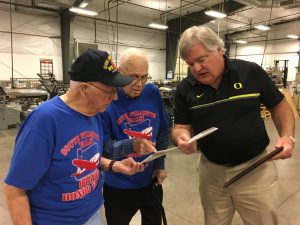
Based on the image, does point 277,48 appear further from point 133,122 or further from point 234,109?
point 133,122

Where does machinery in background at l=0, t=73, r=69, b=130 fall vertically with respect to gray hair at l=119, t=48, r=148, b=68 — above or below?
below

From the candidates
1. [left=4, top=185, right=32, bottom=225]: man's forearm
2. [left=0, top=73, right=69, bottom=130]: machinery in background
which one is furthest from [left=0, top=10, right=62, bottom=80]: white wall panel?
[left=4, top=185, right=32, bottom=225]: man's forearm

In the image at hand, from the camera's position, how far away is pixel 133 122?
55.6 inches

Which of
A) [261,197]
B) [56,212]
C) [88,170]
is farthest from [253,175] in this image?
[56,212]

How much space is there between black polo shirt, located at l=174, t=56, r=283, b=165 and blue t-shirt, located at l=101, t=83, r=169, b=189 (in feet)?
0.73

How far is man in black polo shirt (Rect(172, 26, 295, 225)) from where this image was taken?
1302 mm

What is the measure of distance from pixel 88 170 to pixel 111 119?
44cm

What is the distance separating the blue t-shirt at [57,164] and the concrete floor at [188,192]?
1.67 metres

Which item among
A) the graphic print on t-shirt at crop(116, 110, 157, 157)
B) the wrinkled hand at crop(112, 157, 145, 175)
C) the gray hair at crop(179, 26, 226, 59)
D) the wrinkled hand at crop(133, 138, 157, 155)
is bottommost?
the wrinkled hand at crop(112, 157, 145, 175)

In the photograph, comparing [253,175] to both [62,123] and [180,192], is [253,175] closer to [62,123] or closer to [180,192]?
[62,123]

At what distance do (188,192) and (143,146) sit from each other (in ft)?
6.62

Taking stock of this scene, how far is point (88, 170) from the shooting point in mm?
983

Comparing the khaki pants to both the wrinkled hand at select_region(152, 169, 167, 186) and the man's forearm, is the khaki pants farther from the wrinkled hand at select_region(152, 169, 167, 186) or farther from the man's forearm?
the man's forearm

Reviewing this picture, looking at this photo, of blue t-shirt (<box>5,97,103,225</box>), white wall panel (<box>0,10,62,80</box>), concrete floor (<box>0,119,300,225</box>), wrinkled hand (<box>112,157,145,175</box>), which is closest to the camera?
blue t-shirt (<box>5,97,103,225</box>)
